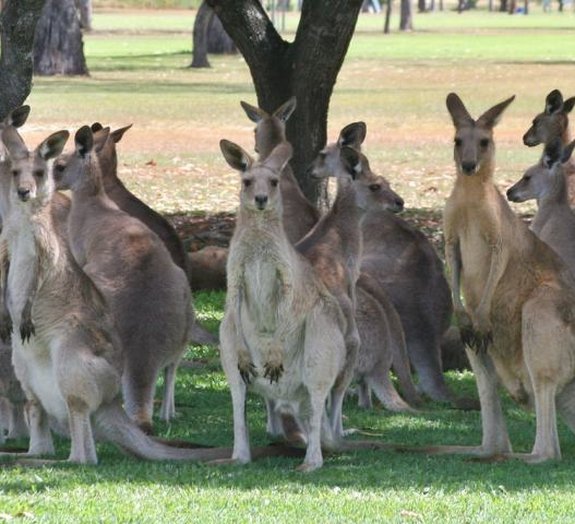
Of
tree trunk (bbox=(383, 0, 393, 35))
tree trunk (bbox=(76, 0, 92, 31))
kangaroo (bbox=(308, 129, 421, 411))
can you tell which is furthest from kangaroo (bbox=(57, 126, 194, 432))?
tree trunk (bbox=(383, 0, 393, 35))

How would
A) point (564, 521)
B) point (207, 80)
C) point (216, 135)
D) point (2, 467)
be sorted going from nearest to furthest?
point (564, 521) → point (2, 467) → point (216, 135) → point (207, 80)

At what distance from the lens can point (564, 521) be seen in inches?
231

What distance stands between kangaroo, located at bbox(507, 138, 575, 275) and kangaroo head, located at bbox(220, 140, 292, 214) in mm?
3564

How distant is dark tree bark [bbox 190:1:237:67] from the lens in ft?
120

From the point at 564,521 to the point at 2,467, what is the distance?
8.22 ft

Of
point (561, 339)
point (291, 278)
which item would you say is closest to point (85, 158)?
point (291, 278)

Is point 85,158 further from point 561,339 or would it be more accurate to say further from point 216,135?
point 216,135

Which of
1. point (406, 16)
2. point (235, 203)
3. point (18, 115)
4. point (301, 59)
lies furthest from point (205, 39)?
point (18, 115)

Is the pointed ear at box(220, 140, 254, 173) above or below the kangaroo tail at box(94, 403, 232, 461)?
above

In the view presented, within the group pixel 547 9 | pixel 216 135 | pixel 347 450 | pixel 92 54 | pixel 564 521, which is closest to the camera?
pixel 564 521

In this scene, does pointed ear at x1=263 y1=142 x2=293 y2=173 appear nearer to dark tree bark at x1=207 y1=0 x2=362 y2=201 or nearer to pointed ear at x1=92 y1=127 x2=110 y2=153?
pointed ear at x1=92 y1=127 x2=110 y2=153

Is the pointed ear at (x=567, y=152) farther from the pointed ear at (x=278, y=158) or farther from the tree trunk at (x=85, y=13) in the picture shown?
the tree trunk at (x=85, y=13)

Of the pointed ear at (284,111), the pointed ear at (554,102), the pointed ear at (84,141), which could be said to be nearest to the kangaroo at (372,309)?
the pointed ear at (284,111)

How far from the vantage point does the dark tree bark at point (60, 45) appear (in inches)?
1393
